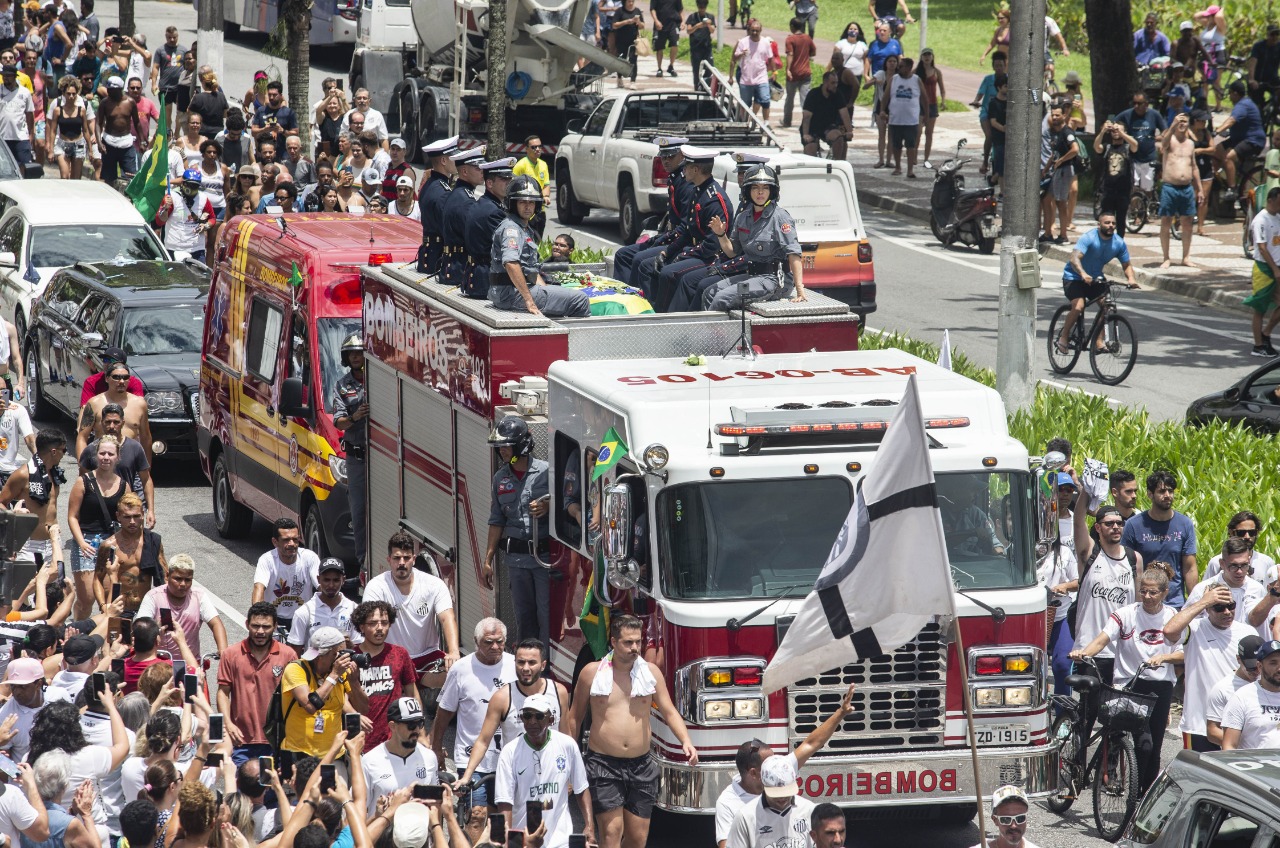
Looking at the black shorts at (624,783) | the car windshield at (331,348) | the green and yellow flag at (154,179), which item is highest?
the green and yellow flag at (154,179)

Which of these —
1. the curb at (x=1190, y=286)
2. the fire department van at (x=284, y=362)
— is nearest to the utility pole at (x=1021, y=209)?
the fire department van at (x=284, y=362)

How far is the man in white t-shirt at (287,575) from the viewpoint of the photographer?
507 inches

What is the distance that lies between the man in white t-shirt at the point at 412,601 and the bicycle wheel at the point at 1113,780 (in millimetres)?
3722

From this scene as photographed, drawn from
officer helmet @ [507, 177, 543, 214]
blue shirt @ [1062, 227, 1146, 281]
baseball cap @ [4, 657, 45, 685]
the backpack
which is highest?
officer helmet @ [507, 177, 543, 214]

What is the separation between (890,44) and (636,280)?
20.0m

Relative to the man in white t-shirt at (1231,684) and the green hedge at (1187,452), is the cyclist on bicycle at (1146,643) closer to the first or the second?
the man in white t-shirt at (1231,684)

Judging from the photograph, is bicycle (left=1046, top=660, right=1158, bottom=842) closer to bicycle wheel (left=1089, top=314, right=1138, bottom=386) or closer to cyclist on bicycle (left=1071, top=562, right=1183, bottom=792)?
cyclist on bicycle (left=1071, top=562, right=1183, bottom=792)

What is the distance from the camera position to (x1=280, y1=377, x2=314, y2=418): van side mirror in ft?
49.1

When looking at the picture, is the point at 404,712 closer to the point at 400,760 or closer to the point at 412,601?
the point at 400,760

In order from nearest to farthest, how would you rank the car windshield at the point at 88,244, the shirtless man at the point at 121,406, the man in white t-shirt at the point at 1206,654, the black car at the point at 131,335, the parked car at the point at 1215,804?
the parked car at the point at 1215,804 < the man in white t-shirt at the point at 1206,654 < the shirtless man at the point at 121,406 < the black car at the point at 131,335 < the car windshield at the point at 88,244

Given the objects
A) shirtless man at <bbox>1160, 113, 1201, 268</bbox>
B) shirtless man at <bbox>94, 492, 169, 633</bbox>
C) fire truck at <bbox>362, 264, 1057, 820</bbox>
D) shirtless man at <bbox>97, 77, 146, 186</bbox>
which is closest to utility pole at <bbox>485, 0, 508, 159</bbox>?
shirtless man at <bbox>97, 77, 146, 186</bbox>

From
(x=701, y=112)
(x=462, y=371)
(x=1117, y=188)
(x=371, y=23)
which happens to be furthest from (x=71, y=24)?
(x=462, y=371)

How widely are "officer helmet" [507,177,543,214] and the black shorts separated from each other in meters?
4.24

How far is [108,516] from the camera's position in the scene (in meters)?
14.3
